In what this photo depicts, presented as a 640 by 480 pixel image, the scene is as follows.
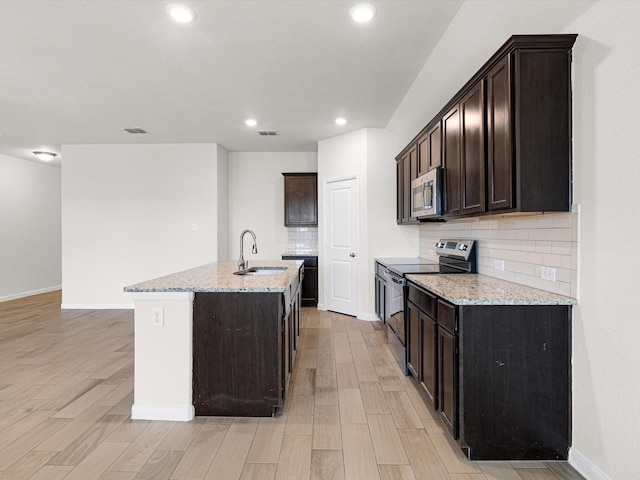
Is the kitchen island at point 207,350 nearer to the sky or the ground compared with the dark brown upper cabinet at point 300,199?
nearer to the ground

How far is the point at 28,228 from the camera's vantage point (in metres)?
7.29

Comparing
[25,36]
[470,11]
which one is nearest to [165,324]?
[25,36]

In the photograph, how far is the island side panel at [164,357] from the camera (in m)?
2.43

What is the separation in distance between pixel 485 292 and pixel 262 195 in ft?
16.7

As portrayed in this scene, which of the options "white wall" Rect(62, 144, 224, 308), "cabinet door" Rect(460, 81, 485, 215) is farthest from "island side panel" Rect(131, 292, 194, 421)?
"white wall" Rect(62, 144, 224, 308)

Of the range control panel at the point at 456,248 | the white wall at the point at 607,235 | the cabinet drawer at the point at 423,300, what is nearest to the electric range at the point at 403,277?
the range control panel at the point at 456,248

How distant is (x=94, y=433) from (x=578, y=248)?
9.92 feet

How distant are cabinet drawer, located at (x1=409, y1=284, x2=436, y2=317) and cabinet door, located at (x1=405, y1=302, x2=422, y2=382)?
66 mm

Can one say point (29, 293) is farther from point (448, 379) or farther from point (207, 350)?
point (448, 379)

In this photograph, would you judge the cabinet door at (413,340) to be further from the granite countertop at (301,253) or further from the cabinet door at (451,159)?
the granite countertop at (301,253)

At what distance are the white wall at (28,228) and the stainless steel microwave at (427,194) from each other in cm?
752

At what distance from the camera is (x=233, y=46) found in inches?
115

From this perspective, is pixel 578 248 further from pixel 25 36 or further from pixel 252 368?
pixel 25 36

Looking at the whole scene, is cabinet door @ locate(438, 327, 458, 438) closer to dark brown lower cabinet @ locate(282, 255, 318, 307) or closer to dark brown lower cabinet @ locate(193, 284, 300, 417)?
dark brown lower cabinet @ locate(193, 284, 300, 417)
